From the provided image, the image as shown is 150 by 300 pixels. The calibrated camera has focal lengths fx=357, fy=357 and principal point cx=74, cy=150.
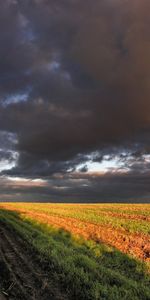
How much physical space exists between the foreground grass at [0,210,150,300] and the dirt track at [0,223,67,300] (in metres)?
0.41

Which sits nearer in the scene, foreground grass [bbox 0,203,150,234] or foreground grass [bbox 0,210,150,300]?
foreground grass [bbox 0,210,150,300]

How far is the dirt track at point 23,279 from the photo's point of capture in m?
10.6

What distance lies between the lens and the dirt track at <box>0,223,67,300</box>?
1062 centimetres

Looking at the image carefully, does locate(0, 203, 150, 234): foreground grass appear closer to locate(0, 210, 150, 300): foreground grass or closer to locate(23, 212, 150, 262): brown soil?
locate(23, 212, 150, 262): brown soil

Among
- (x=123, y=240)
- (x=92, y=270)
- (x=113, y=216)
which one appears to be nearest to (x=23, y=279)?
(x=92, y=270)

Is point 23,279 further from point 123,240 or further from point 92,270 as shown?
point 123,240

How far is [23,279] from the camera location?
12250mm

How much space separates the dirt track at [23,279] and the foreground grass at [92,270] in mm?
409

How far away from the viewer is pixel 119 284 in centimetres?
1169

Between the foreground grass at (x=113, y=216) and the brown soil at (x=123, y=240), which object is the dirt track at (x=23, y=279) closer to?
the brown soil at (x=123, y=240)

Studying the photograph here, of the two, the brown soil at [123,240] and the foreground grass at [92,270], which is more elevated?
the brown soil at [123,240]

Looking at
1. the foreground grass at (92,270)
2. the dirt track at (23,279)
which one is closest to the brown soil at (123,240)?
the foreground grass at (92,270)

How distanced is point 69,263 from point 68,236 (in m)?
8.54

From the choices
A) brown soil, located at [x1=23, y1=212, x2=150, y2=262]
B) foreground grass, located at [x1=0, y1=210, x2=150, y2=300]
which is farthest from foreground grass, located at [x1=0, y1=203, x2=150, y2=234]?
foreground grass, located at [x1=0, y1=210, x2=150, y2=300]
